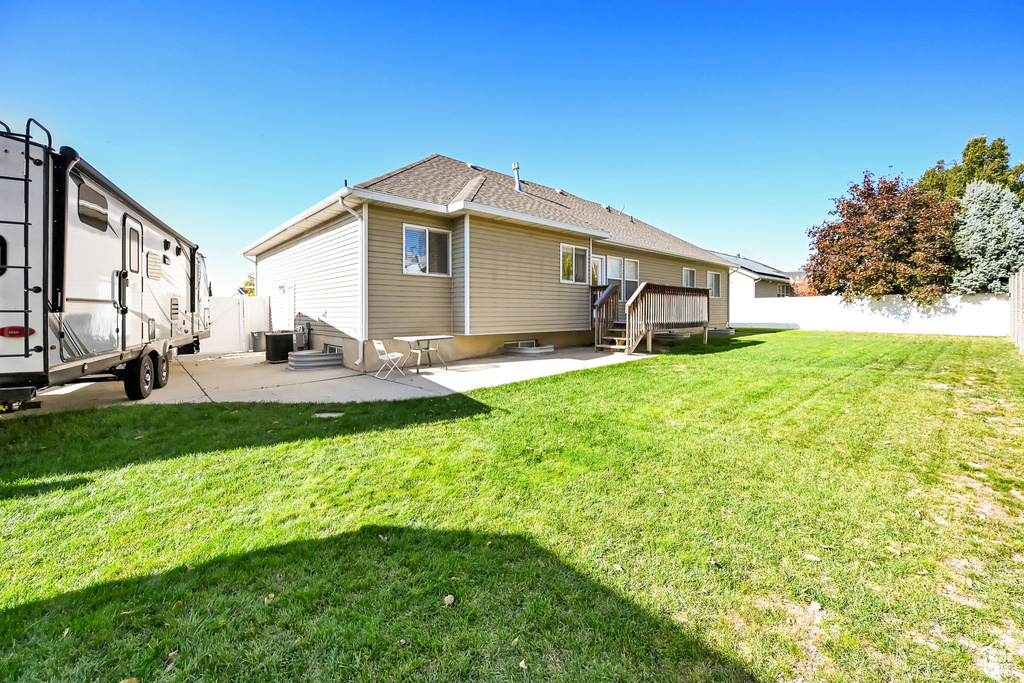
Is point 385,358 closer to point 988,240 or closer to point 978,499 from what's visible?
point 978,499

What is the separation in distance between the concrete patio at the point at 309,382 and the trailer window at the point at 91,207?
2.70 meters

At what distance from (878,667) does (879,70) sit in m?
16.2

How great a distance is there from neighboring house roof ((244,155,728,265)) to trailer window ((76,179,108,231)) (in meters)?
3.98

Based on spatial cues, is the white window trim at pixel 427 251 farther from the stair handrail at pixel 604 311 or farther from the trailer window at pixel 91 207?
the trailer window at pixel 91 207

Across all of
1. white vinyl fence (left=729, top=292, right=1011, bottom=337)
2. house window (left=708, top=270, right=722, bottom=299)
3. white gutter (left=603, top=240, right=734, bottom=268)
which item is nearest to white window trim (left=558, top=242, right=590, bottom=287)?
white gutter (left=603, top=240, right=734, bottom=268)

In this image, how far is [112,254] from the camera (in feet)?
17.0

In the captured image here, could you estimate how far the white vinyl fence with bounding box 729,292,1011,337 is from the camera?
16.8m

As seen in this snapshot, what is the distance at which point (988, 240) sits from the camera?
16750 mm

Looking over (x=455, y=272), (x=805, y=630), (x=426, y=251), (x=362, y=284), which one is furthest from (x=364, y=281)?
(x=805, y=630)

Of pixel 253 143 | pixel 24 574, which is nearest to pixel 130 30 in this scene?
pixel 253 143

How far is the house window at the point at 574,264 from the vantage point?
12.3 meters

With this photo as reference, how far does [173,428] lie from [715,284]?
822 inches

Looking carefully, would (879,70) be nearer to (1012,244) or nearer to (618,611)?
(1012,244)

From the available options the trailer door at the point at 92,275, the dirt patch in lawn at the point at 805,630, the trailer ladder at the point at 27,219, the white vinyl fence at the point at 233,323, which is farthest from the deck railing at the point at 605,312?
the white vinyl fence at the point at 233,323
